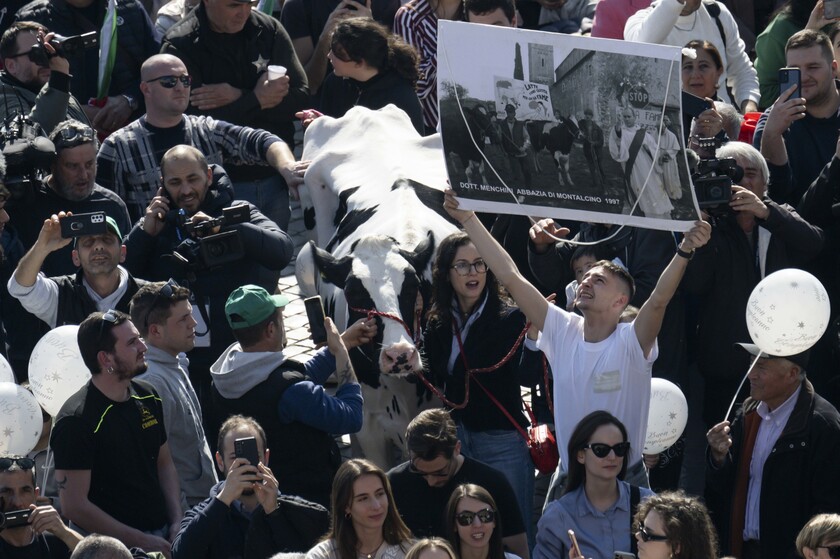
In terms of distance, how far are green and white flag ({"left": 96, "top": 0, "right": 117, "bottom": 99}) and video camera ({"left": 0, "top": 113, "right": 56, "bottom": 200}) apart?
177 centimetres

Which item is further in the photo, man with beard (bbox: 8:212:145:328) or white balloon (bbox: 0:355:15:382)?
man with beard (bbox: 8:212:145:328)

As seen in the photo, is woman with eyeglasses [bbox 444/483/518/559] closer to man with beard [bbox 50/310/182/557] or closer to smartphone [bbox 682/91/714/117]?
man with beard [bbox 50/310/182/557]

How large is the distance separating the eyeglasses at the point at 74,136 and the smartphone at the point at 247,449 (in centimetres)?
307

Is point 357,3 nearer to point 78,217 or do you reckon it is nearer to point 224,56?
point 224,56

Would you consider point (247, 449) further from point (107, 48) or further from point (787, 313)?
point (107, 48)

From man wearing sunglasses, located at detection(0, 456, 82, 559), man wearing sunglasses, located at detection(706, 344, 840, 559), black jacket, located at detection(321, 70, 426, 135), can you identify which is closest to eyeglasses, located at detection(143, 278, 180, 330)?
man wearing sunglasses, located at detection(0, 456, 82, 559)

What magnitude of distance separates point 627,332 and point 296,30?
19.7ft

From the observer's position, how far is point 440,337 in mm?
8773

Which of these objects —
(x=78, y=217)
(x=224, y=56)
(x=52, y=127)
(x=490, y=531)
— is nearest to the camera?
(x=490, y=531)

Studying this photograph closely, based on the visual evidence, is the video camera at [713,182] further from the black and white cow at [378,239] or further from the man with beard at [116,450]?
the man with beard at [116,450]

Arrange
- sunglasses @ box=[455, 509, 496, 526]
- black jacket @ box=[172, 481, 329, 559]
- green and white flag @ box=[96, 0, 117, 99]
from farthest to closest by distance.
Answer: green and white flag @ box=[96, 0, 117, 99], black jacket @ box=[172, 481, 329, 559], sunglasses @ box=[455, 509, 496, 526]

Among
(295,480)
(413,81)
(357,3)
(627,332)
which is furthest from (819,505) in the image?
(357,3)

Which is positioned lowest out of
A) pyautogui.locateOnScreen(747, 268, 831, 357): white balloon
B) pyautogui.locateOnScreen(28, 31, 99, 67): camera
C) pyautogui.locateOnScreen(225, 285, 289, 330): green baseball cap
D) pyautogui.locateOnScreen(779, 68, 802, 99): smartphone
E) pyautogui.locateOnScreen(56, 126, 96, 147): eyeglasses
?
pyautogui.locateOnScreen(747, 268, 831, 357): white balloon

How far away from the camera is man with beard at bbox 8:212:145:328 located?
8477 millimetres
